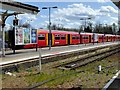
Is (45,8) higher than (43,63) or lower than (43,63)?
higher

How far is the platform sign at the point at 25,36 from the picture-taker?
33656 millimetres

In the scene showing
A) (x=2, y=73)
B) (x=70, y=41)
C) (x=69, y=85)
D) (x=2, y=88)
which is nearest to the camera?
(x=2, y=88)

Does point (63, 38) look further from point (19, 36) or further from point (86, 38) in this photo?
point (19, 36)

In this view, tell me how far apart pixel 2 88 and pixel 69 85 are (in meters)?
2.32

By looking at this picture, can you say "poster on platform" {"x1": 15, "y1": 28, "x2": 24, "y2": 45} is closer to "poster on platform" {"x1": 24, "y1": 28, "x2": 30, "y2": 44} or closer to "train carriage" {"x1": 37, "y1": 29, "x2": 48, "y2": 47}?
"poster on platform" {"x1": 24, "y1": 28, "x2": 30, "y2": 44}

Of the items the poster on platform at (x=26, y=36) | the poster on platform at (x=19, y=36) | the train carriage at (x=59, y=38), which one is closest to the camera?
the poster on platform at (x=19, y=36)

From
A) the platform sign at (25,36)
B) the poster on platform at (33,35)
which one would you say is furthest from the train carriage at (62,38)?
the platform sign at (25,36)

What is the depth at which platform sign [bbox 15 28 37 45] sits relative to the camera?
1325 inches

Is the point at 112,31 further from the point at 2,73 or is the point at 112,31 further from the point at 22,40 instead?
the point at 2,73

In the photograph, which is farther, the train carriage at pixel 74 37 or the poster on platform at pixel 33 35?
the train carriage at pixel 74 37

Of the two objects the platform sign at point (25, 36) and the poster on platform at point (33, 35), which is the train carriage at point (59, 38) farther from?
the platform sign at point (25, 36)

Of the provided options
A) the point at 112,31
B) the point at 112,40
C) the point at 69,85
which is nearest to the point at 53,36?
the point at 69,85

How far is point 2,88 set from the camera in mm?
9820

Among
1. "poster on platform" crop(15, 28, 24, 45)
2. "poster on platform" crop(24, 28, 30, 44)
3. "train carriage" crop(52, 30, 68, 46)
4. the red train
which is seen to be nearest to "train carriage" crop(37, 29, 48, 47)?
the red train
